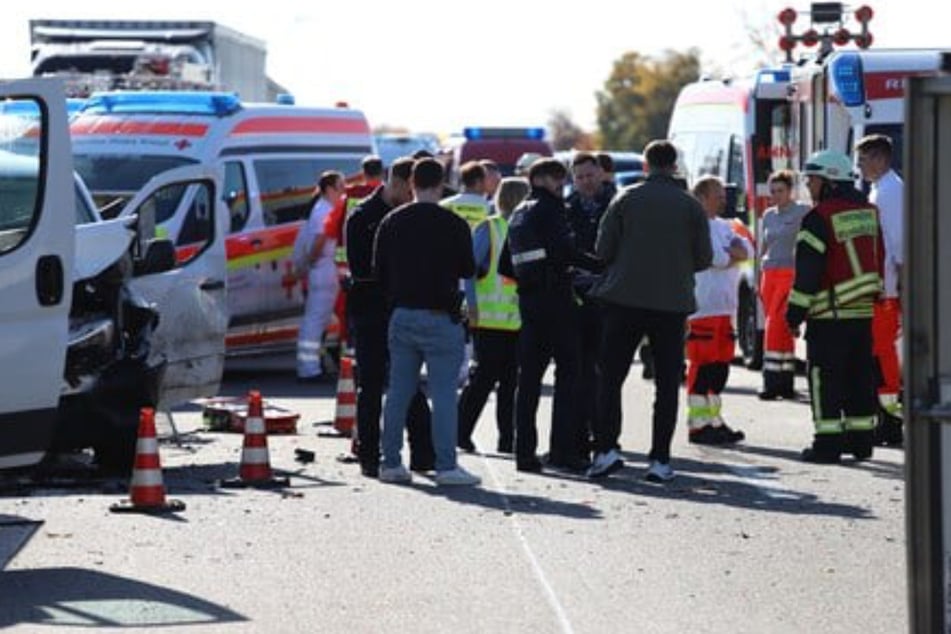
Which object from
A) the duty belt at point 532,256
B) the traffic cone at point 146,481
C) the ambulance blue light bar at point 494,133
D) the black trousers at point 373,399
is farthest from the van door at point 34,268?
the ambulance blue light bar at point 494,133

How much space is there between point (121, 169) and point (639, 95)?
95254 millimetres

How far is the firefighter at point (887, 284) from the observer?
16.3 m

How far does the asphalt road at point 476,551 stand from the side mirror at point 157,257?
3.88 feet

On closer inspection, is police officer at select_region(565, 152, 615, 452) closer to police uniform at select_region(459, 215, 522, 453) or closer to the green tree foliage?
police uniform at select_region(459, 215, 522, 453)

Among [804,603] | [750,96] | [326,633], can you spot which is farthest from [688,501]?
[750,96]

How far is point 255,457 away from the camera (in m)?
14.5

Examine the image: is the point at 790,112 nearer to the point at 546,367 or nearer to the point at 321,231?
the point at 321,231

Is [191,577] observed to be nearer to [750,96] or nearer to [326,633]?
[326,633]

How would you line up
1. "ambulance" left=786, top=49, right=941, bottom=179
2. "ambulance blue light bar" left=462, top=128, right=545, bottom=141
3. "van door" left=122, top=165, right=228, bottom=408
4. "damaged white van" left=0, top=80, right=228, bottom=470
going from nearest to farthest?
"damaged white van" left=0, top=80, right=228, bottom=470, "van door" left=122, top=165, right=228, bottom=408, "ambulance" left=786, top=49, right=941, bottom=179, "ambulance blue light bar" left=462, top=128, right=545, bottom=141

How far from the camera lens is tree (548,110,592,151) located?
449ft

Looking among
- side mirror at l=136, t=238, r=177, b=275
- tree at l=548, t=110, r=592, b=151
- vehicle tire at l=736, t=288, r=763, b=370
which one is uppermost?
side mirror at l=136, t=238, r=177, b=275

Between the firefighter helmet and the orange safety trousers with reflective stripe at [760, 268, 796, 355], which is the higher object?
the firefighter helmet

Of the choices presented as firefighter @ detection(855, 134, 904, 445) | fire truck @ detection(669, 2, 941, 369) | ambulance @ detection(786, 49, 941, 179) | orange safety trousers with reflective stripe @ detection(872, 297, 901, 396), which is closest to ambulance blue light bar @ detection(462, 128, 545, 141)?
fire truck @ detection(669, 2, 941, 369)

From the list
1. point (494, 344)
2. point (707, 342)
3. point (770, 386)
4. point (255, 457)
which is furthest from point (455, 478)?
point (770, 386)
